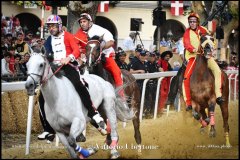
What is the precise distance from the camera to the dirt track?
385 inches

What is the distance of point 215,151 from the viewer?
1048 centimetres

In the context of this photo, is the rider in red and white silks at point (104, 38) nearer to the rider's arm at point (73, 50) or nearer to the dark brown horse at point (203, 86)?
the rider's arm at point (73, 50)

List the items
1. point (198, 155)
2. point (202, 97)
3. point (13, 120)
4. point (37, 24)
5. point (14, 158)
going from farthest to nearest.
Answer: point (37, 24) < point (202, 97) < point (13, 120) < point (198, 155) < point (14, 158)

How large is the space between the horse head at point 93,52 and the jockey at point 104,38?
0.52ft

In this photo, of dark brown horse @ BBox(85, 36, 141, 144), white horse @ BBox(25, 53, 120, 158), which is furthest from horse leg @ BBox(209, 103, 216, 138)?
white horse @ BBox(25, 53, 120, 158)

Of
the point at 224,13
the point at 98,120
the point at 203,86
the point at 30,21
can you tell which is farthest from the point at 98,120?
the point at 30,21

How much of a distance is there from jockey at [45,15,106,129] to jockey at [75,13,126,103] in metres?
1.14

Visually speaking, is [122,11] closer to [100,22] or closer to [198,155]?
[100,22]

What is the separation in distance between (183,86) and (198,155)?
2.50 metres

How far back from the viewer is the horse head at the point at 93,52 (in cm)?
999

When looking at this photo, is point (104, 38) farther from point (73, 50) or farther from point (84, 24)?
point (73, 50)

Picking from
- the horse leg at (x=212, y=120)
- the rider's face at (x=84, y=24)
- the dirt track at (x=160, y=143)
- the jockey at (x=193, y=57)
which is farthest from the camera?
the jockey at (x=193, y=57)

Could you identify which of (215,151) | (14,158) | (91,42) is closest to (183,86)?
(215,151)

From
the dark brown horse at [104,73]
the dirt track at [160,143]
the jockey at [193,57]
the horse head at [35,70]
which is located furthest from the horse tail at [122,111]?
the horse head at [35,70]
